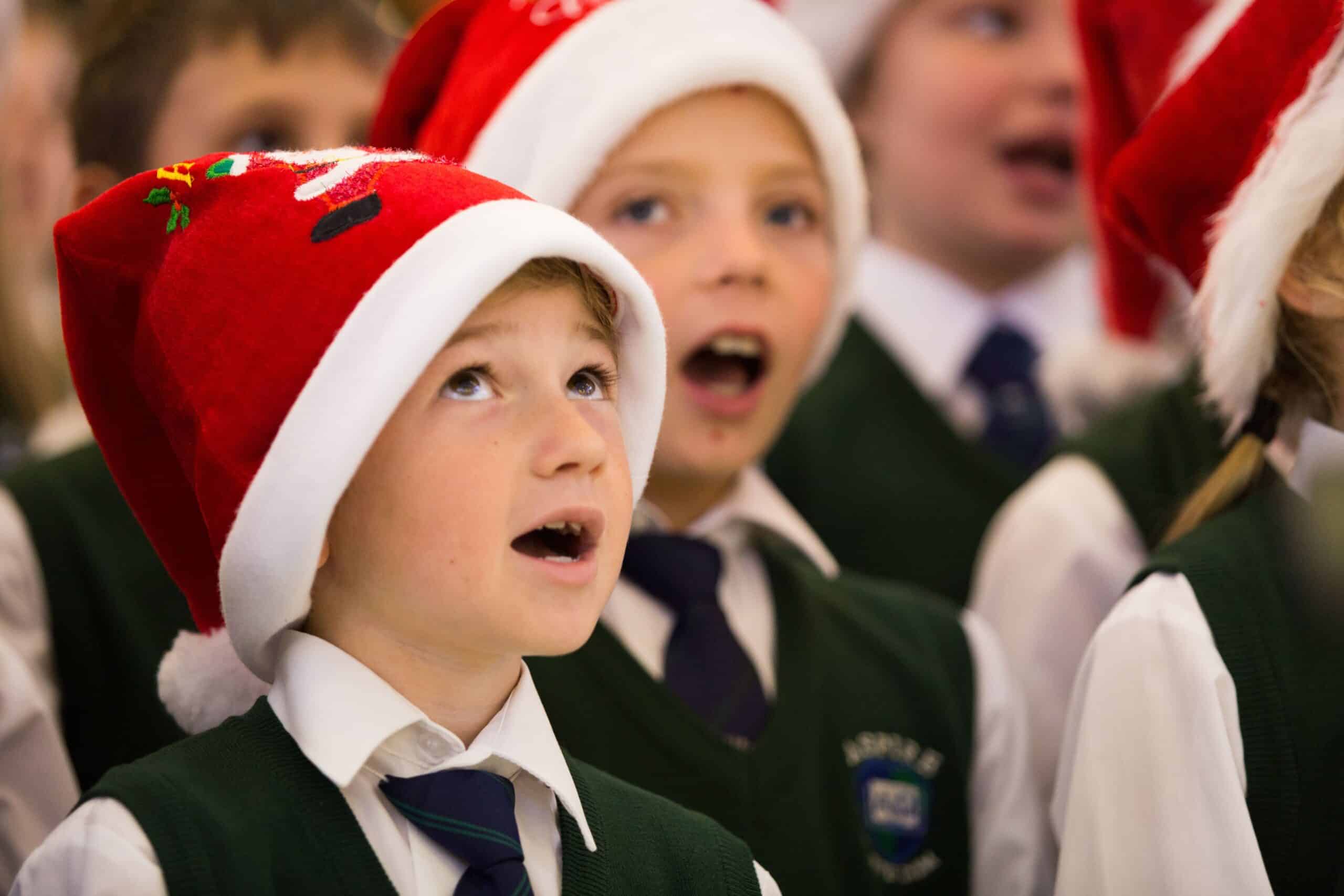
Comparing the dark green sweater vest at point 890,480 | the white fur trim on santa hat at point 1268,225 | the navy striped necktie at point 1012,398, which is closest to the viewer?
the white fur trim on santa hat at point 1268,225

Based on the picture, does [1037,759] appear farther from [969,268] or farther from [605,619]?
[969,268]

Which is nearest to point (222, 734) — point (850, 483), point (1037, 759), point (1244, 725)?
point (1244, 725)

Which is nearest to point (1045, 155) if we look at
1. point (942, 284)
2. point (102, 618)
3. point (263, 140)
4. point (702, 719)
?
point (942, 284)

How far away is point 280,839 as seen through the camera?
46.9 inches

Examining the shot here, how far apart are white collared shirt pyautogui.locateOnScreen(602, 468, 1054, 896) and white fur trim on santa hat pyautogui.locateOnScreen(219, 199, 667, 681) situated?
0.57 metres

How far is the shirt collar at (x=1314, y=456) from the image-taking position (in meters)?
1.57

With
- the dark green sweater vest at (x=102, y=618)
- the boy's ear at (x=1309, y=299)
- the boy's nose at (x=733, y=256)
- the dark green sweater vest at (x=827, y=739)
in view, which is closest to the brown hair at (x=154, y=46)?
the dark green sweater vest at (x=102, y=618)

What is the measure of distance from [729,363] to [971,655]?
47 cm

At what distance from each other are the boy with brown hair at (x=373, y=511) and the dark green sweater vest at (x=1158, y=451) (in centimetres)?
103

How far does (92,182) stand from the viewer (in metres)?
2.18

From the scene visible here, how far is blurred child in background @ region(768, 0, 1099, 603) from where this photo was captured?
8.16 ft

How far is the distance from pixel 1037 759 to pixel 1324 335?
0.75 meters

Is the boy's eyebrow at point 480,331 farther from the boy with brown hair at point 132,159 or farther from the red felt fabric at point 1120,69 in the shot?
the red felt fabric at point 1120,69

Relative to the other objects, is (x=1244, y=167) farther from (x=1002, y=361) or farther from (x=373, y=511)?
(x=1002, y=361)
